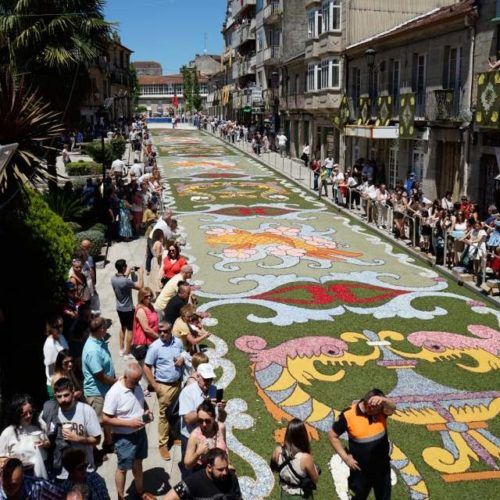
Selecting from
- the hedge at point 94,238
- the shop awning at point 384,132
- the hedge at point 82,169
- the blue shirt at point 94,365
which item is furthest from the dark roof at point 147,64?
the blue shirt at point 94,365

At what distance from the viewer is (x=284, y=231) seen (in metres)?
21.2

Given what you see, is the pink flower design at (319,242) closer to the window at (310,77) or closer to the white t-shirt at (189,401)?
the white t-shirt at (189,401)

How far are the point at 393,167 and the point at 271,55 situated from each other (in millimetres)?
29648

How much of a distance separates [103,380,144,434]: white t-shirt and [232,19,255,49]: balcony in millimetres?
65002

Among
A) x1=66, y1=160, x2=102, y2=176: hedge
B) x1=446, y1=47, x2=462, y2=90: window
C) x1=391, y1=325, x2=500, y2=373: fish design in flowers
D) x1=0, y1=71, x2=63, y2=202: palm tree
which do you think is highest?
x1=446, y1=47, x2=462, y2=90: window

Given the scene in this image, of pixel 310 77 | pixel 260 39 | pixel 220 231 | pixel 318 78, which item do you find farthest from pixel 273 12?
pixel 220 231

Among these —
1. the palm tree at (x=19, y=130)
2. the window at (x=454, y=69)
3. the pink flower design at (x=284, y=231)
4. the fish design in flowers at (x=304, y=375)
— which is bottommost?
the fish design in flowers at (x=304, y=375)

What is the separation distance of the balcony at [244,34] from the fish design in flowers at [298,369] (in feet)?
199

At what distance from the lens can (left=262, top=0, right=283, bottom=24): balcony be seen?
173 feet

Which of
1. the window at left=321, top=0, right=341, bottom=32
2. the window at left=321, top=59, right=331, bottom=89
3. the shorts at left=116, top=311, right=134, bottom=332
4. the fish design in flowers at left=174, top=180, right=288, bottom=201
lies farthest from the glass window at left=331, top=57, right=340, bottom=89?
the shorts at left=116, top=311, right=134, bottom=332

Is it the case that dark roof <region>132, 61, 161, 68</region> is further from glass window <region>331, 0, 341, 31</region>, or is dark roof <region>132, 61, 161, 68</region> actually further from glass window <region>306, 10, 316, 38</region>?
glass window <region>331, 0, 341, 31</region>

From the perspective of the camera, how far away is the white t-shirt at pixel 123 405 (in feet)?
21.3

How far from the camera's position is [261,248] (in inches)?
742

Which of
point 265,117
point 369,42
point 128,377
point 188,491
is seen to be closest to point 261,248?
point 128,377
